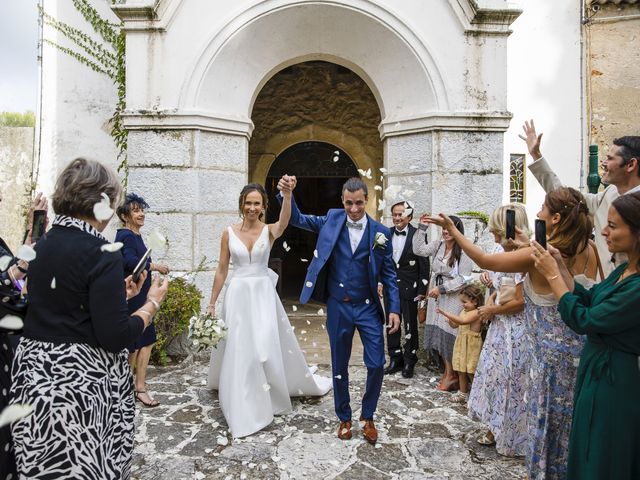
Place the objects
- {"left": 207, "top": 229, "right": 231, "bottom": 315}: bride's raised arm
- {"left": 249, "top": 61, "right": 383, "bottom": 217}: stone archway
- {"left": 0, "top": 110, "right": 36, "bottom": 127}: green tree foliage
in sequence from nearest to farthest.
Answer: {"left": 207, "top": 229, "right": 231, "bottom": 315}: bride's raised arm → {"left": 249, "top": 61, "right": 383, "bottom": 217}: stone archway → {"left": 0, "top": 110, "right": 36, "bottom": 127}: green tree foliage

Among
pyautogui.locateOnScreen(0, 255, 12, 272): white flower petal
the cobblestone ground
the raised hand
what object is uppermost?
the raised hand

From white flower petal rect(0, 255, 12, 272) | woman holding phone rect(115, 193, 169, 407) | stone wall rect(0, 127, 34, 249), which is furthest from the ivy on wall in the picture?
white flower petal rect(0, 255, 12, 272)

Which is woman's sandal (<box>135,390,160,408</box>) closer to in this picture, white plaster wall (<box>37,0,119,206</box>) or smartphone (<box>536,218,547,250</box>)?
smartphone (<box>536,218,547,250</box>)

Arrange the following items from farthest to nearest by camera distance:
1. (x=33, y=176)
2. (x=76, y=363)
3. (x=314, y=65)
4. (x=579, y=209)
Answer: (x=314, y=65)
(x=33, y=176)
(x=579, y=209)
(x=76, y=363)

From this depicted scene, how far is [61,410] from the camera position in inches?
79.0

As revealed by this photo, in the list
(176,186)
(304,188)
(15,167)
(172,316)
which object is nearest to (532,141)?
(176,186)

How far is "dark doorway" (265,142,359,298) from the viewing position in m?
9.84

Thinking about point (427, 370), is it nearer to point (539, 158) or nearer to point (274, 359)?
point (274, 359)

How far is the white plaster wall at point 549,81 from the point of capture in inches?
363

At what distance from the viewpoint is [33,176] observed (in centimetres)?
805

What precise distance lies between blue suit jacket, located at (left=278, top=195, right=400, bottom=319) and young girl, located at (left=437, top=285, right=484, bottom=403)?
0.96 meters

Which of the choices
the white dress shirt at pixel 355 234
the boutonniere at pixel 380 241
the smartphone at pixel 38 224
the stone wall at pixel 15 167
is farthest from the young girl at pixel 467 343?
the stone wall at pixel 15 167

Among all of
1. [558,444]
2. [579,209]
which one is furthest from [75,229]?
[558,444]

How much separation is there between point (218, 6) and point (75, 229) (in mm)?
4750
